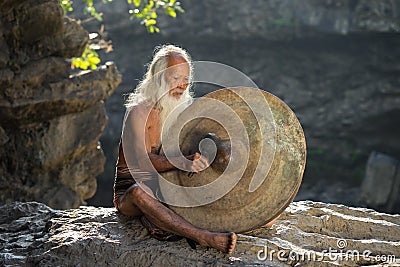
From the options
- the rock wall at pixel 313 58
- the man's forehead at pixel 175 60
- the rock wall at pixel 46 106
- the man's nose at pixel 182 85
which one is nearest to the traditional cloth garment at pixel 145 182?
the man's nose at pixel 182 85

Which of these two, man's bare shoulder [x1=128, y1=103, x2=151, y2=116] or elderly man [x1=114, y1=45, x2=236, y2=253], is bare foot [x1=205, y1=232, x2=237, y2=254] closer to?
elderly man [x1=114, y1=45, x2=236, y2=253]

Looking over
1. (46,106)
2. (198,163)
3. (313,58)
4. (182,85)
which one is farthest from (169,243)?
(313,58)

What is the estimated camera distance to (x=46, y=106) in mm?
5590

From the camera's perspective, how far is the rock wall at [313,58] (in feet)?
39.1

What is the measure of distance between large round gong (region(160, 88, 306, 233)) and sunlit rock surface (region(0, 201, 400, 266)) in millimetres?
162

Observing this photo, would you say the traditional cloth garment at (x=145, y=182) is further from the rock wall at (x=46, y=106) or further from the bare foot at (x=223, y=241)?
the rock wall at (x=46, y=106)

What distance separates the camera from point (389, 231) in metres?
3.50

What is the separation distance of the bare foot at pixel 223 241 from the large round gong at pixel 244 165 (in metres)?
0.16

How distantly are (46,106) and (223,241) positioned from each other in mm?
3476

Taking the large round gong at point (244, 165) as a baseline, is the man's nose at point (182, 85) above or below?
above

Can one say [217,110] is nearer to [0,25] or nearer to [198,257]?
[198,257]

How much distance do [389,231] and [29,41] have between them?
12.9ft

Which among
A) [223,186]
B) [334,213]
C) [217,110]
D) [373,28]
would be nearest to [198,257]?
[223,186]

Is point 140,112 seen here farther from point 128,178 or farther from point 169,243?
point 169,243
